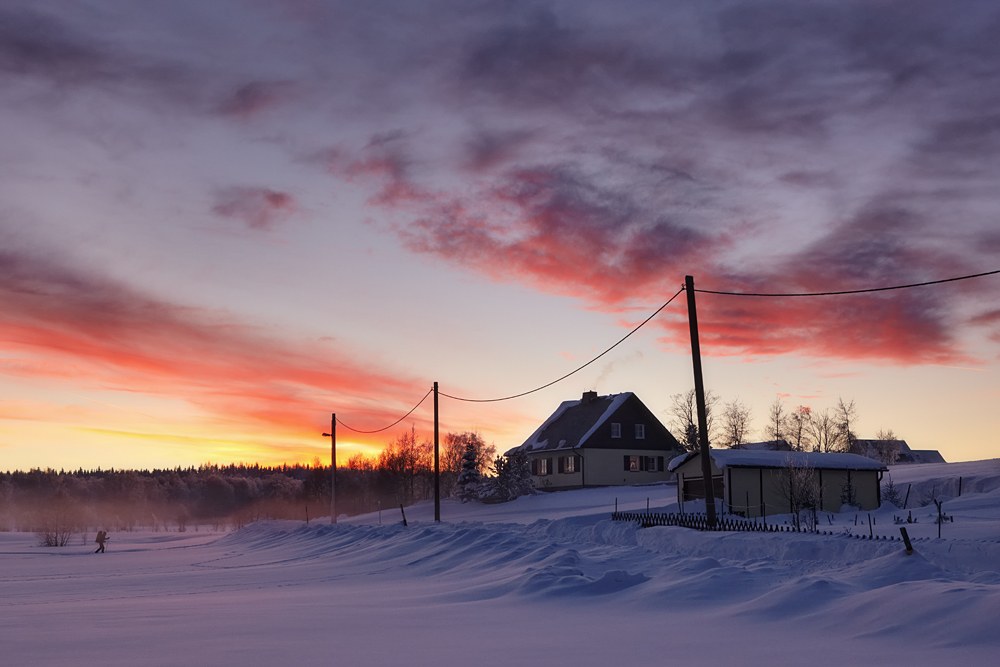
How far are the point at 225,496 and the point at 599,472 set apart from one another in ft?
483

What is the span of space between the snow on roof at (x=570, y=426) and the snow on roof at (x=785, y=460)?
74.9 feet

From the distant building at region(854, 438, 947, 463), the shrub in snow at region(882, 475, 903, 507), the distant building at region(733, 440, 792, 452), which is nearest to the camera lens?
the shrub in snow at region(882, 475, 903, 507)

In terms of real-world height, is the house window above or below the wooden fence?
above

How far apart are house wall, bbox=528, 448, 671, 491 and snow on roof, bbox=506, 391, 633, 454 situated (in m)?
0.63

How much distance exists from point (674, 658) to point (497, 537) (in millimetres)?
14780

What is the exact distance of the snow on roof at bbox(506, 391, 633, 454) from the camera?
65.2 m

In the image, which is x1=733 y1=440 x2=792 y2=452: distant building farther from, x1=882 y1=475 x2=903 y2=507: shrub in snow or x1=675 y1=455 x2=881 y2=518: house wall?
x1=675 y1=455 x2=881 y2=518: house wall

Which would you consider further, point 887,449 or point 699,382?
point 887,449

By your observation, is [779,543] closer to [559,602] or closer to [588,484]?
[559,602]

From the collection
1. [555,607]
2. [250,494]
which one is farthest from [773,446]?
[250,494]

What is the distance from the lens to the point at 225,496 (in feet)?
620

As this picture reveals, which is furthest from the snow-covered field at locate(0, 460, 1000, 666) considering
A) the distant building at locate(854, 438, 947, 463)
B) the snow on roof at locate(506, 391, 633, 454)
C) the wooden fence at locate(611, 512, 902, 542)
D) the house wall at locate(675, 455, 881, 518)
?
the distant building at locate(854, 438, 947, 463)

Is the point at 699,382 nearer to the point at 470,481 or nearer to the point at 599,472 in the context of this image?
the point at 470,481

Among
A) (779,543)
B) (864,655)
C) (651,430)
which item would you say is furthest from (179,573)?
(651,430)
